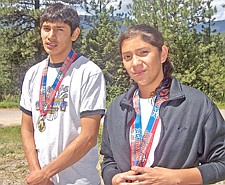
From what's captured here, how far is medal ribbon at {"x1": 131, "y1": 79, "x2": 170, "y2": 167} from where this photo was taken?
1.81 metres

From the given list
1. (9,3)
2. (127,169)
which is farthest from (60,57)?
(9,3)

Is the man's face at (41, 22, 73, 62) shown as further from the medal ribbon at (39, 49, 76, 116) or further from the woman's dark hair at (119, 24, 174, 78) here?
the woman's dark hair at (119, 24, 174, 78)

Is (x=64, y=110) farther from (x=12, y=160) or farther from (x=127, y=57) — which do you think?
(x=12, y=160)

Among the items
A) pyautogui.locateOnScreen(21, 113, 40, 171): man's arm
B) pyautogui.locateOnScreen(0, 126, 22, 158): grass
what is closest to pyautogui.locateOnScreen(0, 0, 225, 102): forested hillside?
pyautogui.locateOnScreen(0, 126, 22, 158): grass

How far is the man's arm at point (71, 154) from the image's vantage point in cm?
224

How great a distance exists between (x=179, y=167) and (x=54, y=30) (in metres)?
1.01

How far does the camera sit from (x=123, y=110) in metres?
1.94

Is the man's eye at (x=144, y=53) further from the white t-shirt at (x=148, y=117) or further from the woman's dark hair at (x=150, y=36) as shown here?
the white t-shirt at (x=148, y=117)

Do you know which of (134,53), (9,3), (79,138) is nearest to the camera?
(134,53)

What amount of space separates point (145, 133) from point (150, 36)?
40cm

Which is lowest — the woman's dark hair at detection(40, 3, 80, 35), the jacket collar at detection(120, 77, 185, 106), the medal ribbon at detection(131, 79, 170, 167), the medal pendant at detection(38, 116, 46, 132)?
the medal pendant at detection(38, 116, 46, 132)

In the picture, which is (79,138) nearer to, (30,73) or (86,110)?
(86,110)

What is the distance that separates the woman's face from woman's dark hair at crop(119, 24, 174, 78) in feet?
0.05

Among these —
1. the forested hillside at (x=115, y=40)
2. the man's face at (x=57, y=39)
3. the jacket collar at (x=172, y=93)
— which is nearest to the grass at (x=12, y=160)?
the man's face at (x=57, y=39)
